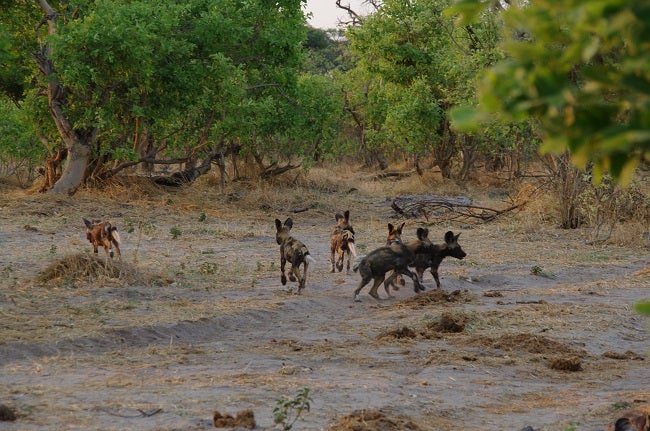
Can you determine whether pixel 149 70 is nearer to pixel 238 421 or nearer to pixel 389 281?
pixel 389 281

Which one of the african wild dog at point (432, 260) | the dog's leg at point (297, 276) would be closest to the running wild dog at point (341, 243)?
the african wild dog at point (432, 260)

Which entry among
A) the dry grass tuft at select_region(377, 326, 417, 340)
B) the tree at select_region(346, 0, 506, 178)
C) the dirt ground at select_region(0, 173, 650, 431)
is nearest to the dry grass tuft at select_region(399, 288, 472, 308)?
the dirt ground at select_region(0, 173, 650, 431)

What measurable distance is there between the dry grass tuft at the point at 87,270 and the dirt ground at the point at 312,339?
26 millimetres

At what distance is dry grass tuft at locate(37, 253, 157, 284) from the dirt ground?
26 mm

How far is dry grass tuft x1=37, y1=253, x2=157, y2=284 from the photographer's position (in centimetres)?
1041

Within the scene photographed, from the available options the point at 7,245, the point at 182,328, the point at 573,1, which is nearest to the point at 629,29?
the point at 573,1

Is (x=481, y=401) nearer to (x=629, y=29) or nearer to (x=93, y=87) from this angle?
(x=629, y=29)

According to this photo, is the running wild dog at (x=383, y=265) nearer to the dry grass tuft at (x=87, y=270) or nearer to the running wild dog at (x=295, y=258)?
the running wild dog at (x=295, y=258)

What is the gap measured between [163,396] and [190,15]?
15103 mm

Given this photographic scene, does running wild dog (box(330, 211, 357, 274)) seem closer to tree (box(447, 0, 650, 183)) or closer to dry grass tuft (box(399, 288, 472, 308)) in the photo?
dry grass tuft (box(399, 288, 472, 308))

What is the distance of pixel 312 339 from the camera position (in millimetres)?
8273

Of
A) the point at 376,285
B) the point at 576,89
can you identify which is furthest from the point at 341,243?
the point at 576,89

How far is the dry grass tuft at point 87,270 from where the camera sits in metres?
10.4

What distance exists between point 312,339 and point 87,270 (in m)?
3.50
